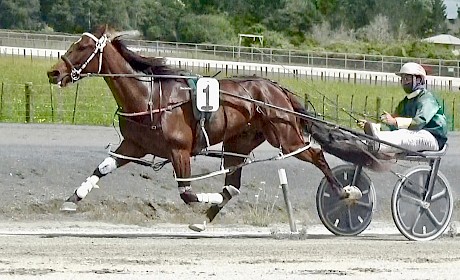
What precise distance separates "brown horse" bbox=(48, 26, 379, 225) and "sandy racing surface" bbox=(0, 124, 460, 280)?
855 millimetres

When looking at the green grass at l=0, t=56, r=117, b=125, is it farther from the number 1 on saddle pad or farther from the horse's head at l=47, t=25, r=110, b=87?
the number 1 on saddle pad

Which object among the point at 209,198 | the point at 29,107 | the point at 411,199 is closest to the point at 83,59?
the point at 209,198

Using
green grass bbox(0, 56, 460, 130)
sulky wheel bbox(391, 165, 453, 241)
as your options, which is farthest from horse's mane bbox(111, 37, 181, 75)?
green grass bbox(0, 56, 460, 130)

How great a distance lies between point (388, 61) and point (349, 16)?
115ft

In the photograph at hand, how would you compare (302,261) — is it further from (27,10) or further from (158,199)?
(27,10)

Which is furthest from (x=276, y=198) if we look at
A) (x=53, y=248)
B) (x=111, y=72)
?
(x=53, y=248)

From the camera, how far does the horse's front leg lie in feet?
37.1

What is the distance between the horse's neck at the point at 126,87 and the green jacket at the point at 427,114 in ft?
9.35

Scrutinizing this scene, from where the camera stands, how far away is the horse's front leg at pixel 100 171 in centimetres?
1132

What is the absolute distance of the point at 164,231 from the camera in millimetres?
13867

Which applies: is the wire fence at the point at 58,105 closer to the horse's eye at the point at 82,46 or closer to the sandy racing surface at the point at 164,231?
the sandy racing surface at the point at 164,231

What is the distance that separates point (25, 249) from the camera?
1000 centimetres

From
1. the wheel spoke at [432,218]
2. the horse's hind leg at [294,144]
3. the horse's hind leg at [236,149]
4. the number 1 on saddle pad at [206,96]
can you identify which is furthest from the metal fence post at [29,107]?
the wheel spoke at [432,218]

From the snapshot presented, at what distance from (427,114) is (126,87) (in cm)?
319
